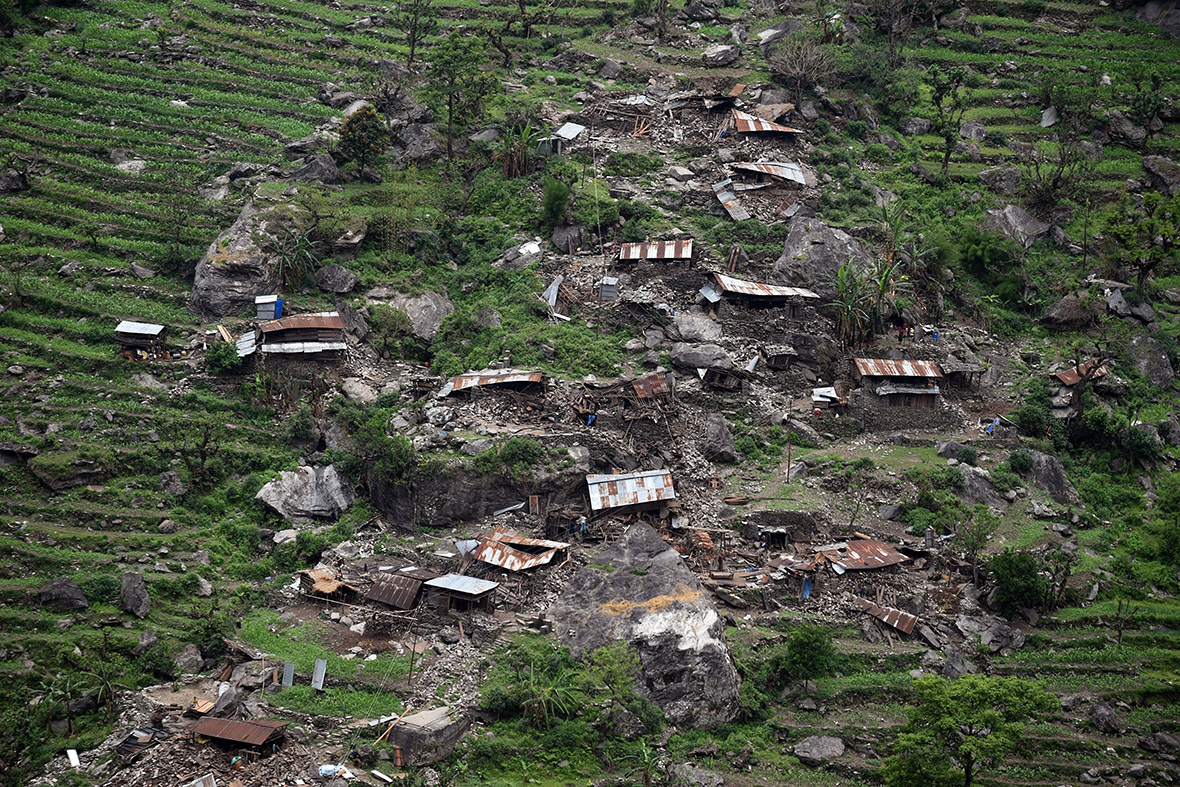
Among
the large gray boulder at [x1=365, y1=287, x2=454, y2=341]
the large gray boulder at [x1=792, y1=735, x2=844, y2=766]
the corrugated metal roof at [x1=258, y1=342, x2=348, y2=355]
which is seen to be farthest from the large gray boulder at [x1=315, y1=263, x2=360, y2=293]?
the large gray boulder at [x1=792, y1=735, x2=844, y2=766]

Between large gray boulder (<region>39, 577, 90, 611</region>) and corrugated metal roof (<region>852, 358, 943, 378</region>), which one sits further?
corrugated metal roof (<region>852, 358, 943, 378</region>)

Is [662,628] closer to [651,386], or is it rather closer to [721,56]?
[651,386]

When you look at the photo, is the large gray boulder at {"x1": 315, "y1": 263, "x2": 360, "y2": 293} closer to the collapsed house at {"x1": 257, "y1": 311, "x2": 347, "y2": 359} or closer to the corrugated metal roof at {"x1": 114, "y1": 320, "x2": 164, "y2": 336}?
the collapsed house at {"x1": 257, "y1": 311, "x2": 347, "y2": 359}

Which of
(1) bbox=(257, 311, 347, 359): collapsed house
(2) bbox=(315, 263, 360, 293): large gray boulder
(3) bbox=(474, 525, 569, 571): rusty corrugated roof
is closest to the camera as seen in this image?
(3) bbox=(474, 525, 569, 571): rusty corrugated roof

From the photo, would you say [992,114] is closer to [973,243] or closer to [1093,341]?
[973,243]

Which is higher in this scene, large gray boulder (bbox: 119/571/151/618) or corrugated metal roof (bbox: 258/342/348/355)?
corrugated metal roof (bbox: 258/342/348/355)

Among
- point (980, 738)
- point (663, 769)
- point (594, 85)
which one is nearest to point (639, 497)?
point (663, 769)

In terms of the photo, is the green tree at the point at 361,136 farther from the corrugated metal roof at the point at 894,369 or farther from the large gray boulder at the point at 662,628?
the large gray boulder at the point at 662,628

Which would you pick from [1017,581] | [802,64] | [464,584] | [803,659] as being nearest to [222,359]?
[464,584]
